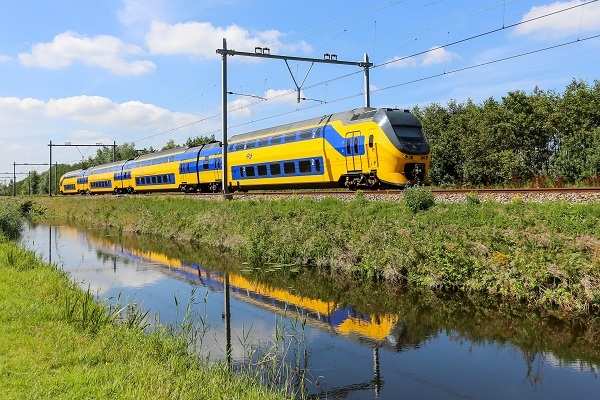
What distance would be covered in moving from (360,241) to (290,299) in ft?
10.8

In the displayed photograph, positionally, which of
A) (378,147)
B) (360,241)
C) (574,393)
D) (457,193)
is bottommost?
(574,393)

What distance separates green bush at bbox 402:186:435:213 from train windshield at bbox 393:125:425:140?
4627 mm

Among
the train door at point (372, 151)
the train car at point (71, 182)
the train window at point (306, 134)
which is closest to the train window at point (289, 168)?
the train window at point (306, 134)

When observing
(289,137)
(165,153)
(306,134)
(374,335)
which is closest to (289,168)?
(289,137)

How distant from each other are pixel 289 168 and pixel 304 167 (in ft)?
4.41

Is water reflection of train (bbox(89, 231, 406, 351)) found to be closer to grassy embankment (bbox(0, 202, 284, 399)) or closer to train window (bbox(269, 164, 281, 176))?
grassy embankment (bbox(0, 202, 284, 399))

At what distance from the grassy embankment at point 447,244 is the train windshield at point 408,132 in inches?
152

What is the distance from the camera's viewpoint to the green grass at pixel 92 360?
605 centimetres

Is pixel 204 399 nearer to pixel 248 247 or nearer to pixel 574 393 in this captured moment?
pixel 574 393

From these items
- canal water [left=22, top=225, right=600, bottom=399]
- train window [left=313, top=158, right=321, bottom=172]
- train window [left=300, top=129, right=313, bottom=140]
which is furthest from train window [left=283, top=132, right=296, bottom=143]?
canal water [left=22, top=225, right=600, bottom=399]

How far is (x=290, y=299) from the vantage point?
1461cm

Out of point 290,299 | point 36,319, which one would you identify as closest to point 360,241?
point 290,299

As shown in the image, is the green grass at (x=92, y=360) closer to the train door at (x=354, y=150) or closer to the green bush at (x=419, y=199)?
the green bush at (x=419, y=199)

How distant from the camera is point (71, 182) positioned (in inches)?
2842
